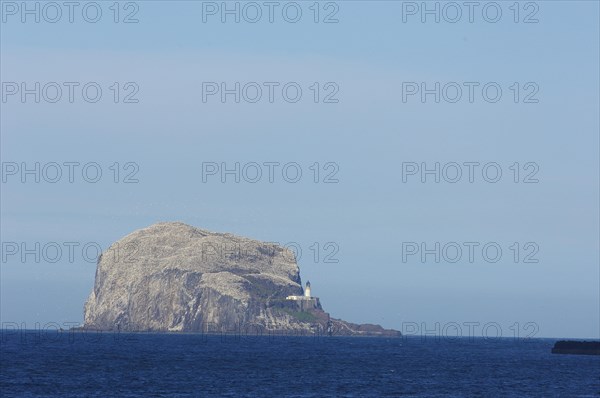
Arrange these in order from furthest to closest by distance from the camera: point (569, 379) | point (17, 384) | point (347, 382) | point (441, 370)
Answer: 1. point (441, 370)
2. point (569, 379)
3. point (347, 382)
4. point (17, 384)

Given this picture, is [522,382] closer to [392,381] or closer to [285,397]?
[392,381]

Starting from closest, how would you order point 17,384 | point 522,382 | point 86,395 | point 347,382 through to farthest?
point 86,395 < point 17,384 < point 347,382 < point 522,382

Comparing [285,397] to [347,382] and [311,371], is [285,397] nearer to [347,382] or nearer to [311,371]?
[347,382]

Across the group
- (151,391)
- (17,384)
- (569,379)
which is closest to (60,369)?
(17,384)

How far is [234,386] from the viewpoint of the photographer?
5335 inches

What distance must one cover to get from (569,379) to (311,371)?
128 feet

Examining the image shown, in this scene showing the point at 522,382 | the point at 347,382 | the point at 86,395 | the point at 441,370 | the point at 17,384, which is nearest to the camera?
the point at 86,395

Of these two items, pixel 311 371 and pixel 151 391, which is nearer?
pixel 151 391

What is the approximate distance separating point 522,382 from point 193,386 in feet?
168

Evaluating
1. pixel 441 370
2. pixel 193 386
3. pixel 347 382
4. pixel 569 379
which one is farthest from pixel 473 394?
pixel 441 370

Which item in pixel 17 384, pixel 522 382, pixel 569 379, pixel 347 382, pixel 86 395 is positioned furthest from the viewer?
pixel 569 379

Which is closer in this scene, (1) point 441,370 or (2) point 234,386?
(2) point 234,386

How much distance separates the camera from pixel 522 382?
15950 cm

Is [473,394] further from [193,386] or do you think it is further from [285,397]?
[193,386]
